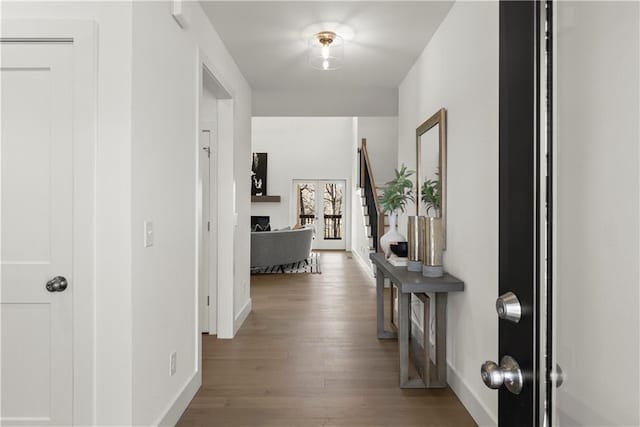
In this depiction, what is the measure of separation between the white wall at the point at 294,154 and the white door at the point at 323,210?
28 centimetres

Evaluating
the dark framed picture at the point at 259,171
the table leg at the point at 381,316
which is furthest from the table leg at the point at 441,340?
the dark framed picture at the point at 259,171

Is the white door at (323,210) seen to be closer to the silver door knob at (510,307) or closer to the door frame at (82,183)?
the door frame at (82,183)

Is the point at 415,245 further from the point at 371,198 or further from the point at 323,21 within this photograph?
the point at 371,198

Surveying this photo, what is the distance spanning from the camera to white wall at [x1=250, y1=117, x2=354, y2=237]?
459 inches

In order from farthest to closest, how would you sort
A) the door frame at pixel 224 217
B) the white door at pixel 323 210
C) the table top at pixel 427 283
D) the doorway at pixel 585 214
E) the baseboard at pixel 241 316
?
1. the white door at pixel 323 210
2. the baseboard at pixel 241 316
3. the door frame at pixel 224 217
4. the table top at pixel 427 283
5. the doorway at pixel 585 214

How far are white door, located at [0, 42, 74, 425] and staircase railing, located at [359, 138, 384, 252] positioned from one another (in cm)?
455

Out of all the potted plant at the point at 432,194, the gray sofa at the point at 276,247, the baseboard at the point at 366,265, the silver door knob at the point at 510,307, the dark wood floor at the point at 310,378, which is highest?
the potted plant at the point at 432,194

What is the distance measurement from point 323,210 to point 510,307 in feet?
36.6

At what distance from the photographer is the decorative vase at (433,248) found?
2775 millimetres

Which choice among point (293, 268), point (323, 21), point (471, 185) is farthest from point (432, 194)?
point (293, 268)

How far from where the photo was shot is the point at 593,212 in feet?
2.30

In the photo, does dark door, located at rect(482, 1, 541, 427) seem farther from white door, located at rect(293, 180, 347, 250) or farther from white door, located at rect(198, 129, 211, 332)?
white door, located at rect(293, 180, 347, 250)

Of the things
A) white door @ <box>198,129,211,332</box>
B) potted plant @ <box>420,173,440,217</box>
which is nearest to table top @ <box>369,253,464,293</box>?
potted plant @ <box>420,173,440,217</box>

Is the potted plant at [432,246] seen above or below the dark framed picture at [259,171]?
below
